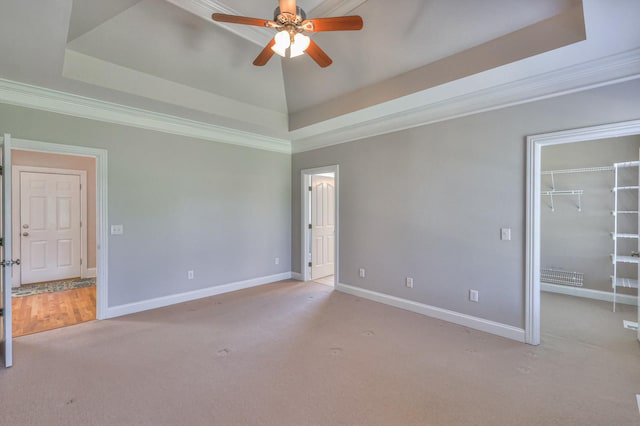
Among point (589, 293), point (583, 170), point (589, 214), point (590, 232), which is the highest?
point (583, 170)

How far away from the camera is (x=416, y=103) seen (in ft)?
11.1

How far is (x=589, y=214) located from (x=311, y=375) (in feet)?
16.0

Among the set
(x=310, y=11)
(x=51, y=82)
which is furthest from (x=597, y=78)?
(x=51, y=82)

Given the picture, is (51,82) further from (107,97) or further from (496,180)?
(496,180)

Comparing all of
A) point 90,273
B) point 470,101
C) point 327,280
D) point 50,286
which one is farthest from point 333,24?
point 90,273

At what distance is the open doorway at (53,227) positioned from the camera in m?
5.01

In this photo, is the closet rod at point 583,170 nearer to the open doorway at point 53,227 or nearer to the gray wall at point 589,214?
the gray wall at point 589,214

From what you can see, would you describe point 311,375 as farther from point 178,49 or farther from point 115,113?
point 115,113

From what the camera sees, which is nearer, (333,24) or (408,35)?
(333,24)

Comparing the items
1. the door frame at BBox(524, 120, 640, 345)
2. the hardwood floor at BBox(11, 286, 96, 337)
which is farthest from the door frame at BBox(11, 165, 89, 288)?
the door frame at BBox(524, 120, 640, 345)

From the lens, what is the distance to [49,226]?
5398mm

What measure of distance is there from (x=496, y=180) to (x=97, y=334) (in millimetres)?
4747

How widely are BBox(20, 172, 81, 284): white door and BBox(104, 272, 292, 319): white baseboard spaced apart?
2.99 metres

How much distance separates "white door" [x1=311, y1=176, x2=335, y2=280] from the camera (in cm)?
560
